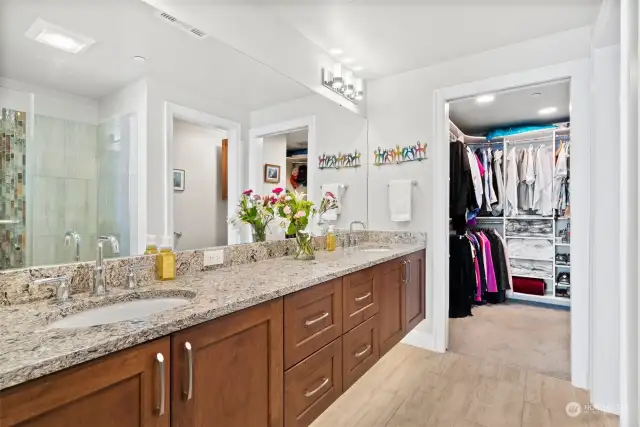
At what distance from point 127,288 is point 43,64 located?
2.81 ft

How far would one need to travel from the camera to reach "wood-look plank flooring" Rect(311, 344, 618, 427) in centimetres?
188

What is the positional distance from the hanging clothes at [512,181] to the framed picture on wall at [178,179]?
398 cm

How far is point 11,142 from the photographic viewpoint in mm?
1097

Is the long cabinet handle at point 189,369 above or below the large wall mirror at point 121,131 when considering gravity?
below

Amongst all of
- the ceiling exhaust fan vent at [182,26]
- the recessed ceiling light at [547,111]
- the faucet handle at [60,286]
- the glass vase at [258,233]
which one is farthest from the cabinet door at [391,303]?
the recessed ceiling light at [547,111]

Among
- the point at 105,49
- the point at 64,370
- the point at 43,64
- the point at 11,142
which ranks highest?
the point at 105,49

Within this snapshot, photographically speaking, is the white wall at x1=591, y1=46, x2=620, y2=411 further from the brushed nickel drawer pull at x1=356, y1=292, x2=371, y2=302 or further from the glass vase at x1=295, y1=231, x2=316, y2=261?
the glass vase at x1=295, y1=231, x2=316, y2=261

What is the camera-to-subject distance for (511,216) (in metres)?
4.30

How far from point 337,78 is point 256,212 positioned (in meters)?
1.40

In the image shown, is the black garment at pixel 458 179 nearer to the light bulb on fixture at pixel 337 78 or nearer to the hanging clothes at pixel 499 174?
the hanging clothes at pixel 499 174

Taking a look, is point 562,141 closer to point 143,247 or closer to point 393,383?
point 393,383

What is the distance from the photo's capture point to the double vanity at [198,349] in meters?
0.71

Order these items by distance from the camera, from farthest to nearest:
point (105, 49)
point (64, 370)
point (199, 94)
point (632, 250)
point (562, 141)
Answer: point (562, 141) < point (199, 94) < point (105, 49) < point (632, 250) < point (64, 370)

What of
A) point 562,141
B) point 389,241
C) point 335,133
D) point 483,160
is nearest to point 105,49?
point 335,133
